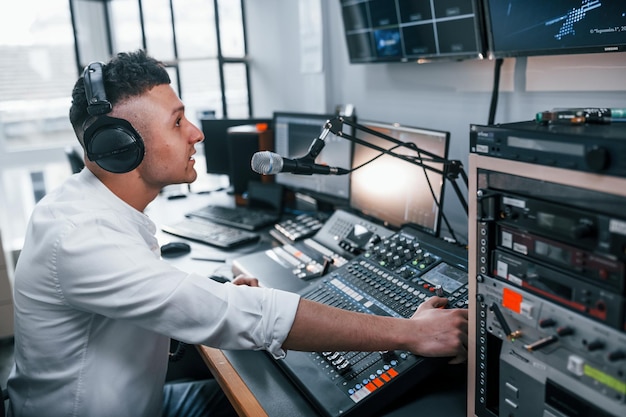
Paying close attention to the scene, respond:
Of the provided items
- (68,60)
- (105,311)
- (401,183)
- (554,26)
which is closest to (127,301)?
(105,311)

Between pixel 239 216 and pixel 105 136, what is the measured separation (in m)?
1.19

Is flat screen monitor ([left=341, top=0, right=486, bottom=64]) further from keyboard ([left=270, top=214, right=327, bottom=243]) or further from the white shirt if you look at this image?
the white shirt

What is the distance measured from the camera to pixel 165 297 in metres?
0.87

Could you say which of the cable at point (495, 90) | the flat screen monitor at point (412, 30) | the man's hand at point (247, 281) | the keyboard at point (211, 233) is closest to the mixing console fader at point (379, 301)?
the man's hand at point (247, 281)

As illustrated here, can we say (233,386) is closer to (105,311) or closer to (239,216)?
(105,311)

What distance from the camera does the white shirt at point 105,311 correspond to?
2.91 ft

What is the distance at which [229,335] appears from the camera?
90 centimetres

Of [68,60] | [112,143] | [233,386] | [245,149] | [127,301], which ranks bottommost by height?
[233,386]

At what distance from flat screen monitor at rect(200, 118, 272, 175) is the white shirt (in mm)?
1507

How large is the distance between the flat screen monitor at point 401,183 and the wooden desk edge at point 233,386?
61cm

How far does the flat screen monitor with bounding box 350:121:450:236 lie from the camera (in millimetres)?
1433

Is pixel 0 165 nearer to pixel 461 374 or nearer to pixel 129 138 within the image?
pixel 129 138

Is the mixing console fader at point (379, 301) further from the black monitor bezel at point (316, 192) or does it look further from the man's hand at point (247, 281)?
the black monitor bezel at point (316, 192)

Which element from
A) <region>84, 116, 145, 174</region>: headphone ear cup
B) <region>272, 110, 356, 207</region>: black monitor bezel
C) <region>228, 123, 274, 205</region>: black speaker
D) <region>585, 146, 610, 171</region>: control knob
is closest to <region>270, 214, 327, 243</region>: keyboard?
<region>272, 110, 356, 207</region>: black monitor bezel
